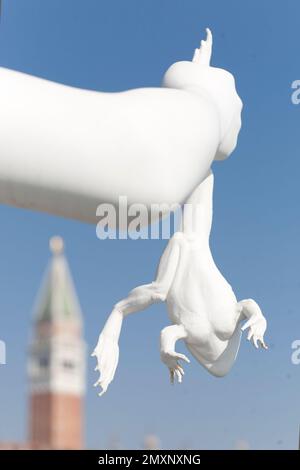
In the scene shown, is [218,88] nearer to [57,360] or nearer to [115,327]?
[115,327]

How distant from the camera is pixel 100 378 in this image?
3836 mm

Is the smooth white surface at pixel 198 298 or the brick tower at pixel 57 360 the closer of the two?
the smooth white surface at pixel 198 298

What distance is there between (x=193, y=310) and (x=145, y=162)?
0.66 meters

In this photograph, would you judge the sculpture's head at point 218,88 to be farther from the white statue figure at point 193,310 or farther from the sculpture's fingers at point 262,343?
the sculpture's fingers at point 262,343

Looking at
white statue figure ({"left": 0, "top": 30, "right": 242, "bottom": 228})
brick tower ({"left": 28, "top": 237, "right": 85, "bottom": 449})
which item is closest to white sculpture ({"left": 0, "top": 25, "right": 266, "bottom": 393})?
white statue figure ({"left": 0, "top": 30, "right": 242, "bottom": 228})

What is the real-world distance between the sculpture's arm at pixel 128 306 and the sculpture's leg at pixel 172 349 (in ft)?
0.44

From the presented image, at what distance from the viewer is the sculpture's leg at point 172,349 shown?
386 centimetres

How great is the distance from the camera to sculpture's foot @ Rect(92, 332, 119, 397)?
3.87m

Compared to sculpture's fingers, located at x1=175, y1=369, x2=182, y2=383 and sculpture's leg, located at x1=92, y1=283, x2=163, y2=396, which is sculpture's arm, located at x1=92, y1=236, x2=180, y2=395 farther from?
sculpture's fingers, located at x1=175, y1=369, x2=182, y2=383

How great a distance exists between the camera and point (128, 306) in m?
4.00

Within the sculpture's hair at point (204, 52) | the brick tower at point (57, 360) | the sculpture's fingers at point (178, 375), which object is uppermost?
the brick tower at point (57, 360)

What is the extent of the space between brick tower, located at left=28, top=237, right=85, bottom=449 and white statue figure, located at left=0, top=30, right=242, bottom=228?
7190 centimetres

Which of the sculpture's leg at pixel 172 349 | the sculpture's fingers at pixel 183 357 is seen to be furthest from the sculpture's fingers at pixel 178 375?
the sculpture's fingers at pixel 183 357
